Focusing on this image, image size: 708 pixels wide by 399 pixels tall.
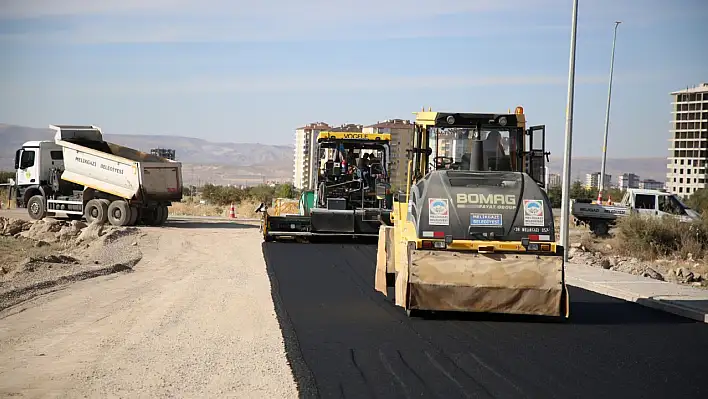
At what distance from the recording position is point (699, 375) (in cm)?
858

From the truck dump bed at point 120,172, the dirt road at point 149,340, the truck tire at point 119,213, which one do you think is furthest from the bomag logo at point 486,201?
the truck tire at point 119,213

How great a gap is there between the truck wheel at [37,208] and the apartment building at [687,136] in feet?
229

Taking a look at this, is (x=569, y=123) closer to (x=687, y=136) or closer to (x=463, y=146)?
(x=463, y=146)

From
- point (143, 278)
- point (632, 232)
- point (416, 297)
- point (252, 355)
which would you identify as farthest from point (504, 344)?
point (632, 232)

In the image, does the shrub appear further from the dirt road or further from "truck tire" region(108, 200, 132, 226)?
"truck tire" region(108, 200, 132, 226)

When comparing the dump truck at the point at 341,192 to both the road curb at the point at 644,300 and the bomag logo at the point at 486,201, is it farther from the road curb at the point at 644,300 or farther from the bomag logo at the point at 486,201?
the bomag logo at the point at 486,201

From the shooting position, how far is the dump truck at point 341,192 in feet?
80.2

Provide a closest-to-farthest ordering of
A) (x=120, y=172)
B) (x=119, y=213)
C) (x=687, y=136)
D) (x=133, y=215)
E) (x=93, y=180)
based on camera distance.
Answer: (x=120, y=172) < (x=119, y=213) < (x=133, y=215) < (x=93, y=180) < (x=687, y=136)

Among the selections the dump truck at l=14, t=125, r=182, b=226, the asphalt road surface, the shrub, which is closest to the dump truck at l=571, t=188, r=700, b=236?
the shrub

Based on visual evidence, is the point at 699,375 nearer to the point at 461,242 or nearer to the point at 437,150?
the point at 461,242

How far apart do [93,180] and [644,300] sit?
72.3 feet

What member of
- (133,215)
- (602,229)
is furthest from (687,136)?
(133,215)

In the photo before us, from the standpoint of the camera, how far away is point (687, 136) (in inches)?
3625

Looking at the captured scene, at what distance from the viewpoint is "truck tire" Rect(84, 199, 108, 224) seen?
101ft
